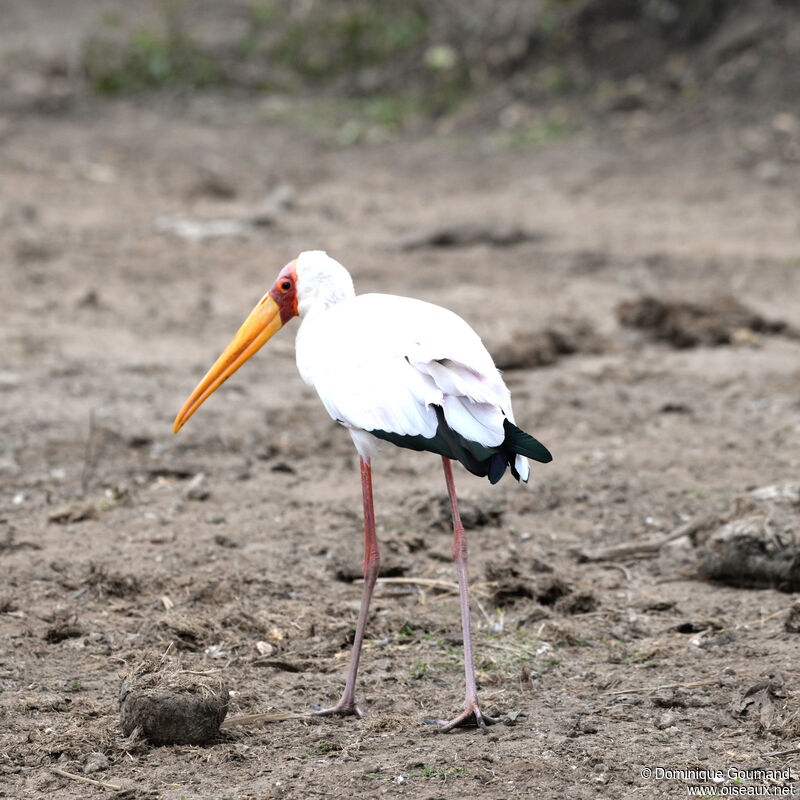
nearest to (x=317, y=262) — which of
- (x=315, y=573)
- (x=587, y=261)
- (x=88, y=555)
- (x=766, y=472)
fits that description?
(x=315, y=573)

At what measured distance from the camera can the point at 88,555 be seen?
15.4ft

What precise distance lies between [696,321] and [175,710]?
→ 5.05 meters

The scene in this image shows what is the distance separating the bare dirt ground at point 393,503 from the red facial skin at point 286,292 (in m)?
A: 1.06

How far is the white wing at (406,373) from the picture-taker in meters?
3.49

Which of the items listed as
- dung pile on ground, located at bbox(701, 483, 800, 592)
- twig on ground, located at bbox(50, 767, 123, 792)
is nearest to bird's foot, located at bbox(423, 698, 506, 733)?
twig on ground, located at bbox(50, 767, 123, 792)

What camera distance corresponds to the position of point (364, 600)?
383cm

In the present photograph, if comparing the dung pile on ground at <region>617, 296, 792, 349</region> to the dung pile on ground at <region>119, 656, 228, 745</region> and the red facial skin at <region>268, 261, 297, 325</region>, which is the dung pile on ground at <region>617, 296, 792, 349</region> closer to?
the red facial skin at <region>268, 261, 297, 325</region>

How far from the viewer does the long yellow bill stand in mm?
4148

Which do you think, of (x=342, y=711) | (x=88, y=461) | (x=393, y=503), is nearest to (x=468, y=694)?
(x=342, y=711)

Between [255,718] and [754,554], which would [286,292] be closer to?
[255,718]

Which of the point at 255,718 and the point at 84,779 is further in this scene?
the point at 255,718

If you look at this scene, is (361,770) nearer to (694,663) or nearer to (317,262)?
(694,663)

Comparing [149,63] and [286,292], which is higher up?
[149,63]

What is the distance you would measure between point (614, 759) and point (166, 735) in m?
1.23
